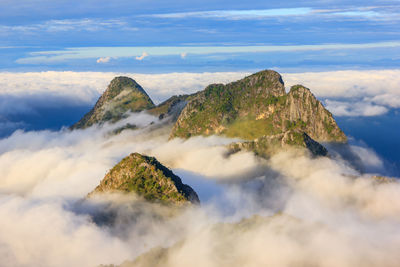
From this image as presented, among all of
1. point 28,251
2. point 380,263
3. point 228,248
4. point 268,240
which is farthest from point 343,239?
point 28,251

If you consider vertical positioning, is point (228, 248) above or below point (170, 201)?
below

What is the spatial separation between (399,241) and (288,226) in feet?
146

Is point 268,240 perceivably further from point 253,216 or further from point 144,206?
point 144,206

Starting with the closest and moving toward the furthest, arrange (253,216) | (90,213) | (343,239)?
1. (90,213)
2. (343,239)
3. (253,216)

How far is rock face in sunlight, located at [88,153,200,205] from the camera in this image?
6476 inches

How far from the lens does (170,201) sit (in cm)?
16362

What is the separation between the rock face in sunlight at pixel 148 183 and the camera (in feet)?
→ 540

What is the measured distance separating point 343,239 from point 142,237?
83286 millimetres

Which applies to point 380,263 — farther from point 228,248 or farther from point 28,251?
point 28,251

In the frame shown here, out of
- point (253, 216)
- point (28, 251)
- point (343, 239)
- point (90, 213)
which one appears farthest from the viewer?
point (253, 216)

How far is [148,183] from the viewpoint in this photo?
548ft

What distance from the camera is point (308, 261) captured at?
516 feet

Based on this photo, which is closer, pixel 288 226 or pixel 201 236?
pixel 201 236

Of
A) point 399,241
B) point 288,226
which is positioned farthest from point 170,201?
point 399,241
